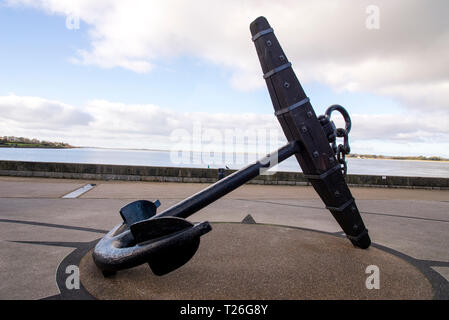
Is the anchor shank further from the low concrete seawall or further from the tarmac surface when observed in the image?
the low concrete seawall

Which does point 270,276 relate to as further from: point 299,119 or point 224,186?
point 299,119

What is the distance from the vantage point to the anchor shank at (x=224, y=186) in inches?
103

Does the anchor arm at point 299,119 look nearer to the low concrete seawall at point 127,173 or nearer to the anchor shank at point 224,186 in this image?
the anchor shank at point 224,186

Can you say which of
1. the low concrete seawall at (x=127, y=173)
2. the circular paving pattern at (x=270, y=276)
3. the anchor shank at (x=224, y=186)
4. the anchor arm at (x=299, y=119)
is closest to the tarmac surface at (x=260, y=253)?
the circular paving pattern at (x=270, y=276)

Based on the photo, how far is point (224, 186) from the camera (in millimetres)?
2730

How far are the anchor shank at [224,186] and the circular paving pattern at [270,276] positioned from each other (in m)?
0.56

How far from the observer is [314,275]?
2656 mm

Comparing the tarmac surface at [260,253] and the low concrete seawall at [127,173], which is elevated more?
the low concrete seawall at [127,173]

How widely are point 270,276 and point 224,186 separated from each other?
0.87m

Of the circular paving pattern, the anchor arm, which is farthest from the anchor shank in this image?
the circular paving pattern

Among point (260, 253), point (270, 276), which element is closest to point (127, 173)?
point (260, 253)
